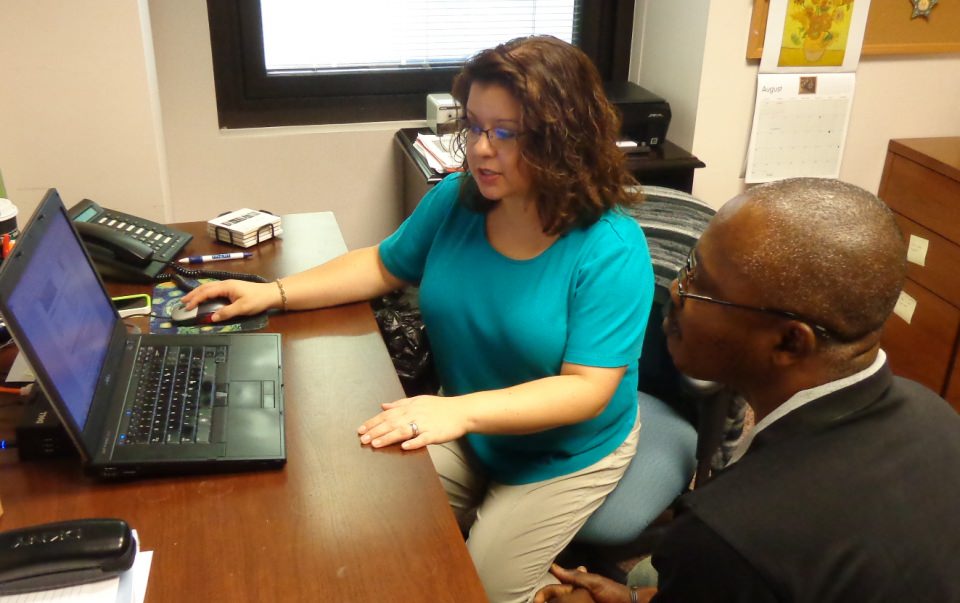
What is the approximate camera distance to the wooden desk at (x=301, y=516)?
92 centimetres

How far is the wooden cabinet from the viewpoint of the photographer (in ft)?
7.44

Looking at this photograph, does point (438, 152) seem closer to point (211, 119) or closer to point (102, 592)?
point (211, 119)

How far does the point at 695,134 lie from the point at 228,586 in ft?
6.33

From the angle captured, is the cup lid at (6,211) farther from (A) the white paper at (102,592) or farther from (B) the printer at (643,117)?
(B) the printer at (643,117)

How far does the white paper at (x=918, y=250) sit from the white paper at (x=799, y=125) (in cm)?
33

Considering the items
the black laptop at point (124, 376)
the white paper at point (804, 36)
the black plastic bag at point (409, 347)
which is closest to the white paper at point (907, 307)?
the white paper at point (804, 36)

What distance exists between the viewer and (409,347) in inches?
79.0

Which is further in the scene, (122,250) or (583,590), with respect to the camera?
(122,250)

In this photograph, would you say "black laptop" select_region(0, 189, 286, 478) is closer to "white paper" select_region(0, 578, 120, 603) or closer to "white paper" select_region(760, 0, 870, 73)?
"white paper" select_region(0, 578, 120, 603)

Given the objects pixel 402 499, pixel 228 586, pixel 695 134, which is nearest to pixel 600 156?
pixel 402 499

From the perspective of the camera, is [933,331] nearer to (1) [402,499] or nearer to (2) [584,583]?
(2) [584,583]

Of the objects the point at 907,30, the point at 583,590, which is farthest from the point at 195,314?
the point at 907,30

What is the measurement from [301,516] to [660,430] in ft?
2.75

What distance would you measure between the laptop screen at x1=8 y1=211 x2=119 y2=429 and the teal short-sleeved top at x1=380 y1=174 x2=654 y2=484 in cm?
54
